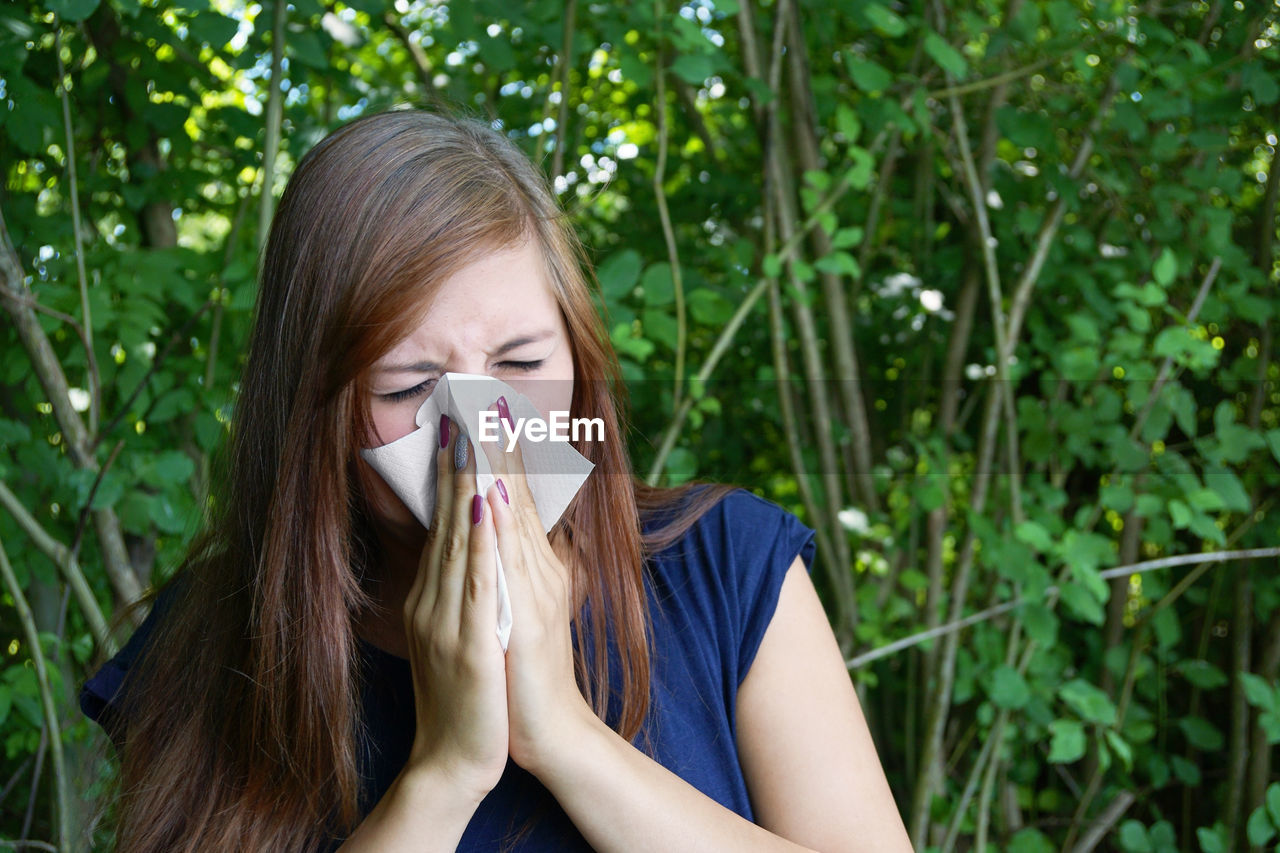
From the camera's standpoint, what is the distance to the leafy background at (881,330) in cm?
142

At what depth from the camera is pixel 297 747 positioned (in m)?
0.89

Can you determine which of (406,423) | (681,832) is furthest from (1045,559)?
(406,423)

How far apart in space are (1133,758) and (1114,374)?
28.2 inches

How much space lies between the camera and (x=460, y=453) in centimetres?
76

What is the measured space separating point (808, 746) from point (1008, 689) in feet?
2.71

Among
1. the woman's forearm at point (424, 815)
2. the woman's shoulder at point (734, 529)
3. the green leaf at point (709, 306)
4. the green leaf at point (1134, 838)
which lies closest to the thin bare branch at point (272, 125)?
the green leaf at point (709, 306)

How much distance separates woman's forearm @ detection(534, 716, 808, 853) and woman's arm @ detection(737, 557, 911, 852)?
118mm

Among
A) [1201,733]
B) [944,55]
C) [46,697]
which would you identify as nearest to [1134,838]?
[1201,733]

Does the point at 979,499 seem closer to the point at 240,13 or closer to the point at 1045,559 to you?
the point at 1045,559

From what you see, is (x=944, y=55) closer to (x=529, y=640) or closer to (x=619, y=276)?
(x=619, y=276)

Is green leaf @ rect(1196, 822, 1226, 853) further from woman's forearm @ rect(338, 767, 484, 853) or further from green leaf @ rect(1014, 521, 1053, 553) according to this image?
woman's forearm @ rect(338, 767, 484, 853)

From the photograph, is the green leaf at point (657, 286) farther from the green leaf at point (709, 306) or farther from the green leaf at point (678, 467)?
the green leaf at point (678, 467)

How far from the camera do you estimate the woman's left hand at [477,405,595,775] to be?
75 centimetres

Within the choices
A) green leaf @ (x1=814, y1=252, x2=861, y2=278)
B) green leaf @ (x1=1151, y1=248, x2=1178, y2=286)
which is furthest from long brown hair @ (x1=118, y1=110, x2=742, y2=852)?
green leaf @ (x1=1151, y1=248, x2=1178, y2=286)
